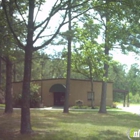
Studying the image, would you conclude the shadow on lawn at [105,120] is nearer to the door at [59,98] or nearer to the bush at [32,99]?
the bush at [32,99]

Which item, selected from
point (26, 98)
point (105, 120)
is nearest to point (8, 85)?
point (105, 120)

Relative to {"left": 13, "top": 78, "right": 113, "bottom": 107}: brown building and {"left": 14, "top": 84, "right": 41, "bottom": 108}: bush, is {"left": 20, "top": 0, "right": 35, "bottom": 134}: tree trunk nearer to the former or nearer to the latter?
{"left": 14, "top": 84, "right": 41, "bottom": 108}: bush

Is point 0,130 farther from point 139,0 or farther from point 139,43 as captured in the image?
point 139,43

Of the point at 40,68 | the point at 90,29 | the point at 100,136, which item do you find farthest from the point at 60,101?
the point at 100,136

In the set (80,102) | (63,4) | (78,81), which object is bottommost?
(80,102)

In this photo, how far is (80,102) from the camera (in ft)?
112

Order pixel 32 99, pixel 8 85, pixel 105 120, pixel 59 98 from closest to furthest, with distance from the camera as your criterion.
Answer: pixel 105 120
pixel 8 85
pixel 32 99
pixel 59 98

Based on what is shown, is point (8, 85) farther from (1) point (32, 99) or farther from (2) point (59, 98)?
(2) point (59, 98)

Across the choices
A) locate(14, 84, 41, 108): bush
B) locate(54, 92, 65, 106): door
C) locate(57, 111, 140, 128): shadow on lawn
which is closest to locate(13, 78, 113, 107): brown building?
locate(54, 92, 65, 106): door

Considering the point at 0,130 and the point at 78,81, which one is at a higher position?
the point at 78,81

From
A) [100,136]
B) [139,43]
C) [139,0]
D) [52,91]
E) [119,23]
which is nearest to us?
[139,0]

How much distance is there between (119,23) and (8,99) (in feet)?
33.6

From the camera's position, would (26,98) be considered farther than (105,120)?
No

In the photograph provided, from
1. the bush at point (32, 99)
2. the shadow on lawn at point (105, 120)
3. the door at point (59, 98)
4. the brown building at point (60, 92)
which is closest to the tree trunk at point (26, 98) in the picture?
the shadow on lawn at point (105, 120)
